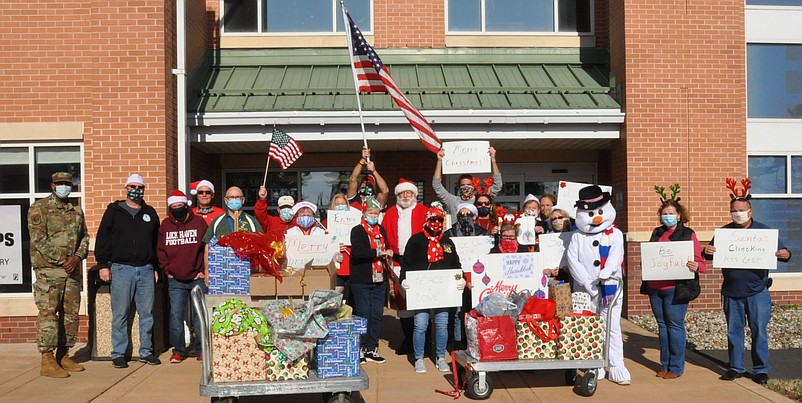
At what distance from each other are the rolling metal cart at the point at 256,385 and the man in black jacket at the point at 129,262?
103 inches

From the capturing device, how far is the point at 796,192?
11906 mm

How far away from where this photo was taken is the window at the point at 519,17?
13062 millimetres

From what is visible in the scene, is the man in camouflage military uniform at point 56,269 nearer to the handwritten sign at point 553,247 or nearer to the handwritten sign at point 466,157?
the handwritten sign at point 466,157

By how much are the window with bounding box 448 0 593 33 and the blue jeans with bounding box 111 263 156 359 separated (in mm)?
7389

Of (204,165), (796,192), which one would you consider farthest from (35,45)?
(796,192)

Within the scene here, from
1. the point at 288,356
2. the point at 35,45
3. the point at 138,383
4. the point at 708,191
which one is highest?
the point at 35,45

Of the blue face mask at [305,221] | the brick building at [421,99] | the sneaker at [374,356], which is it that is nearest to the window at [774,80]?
the brick building at [421,99]

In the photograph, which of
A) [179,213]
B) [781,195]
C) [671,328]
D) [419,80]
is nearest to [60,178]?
[179,213]

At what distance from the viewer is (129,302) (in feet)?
26.6

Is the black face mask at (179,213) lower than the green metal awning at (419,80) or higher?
lower

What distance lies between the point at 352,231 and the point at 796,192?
8.21 meters

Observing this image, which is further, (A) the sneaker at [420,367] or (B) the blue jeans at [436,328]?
(A) the sneaker at [420,367]

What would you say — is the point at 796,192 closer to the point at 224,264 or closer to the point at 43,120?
the point at 224,264

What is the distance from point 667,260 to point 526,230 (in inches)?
61.2
